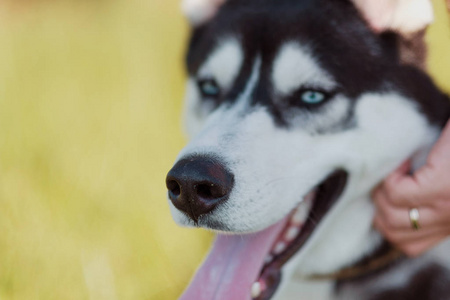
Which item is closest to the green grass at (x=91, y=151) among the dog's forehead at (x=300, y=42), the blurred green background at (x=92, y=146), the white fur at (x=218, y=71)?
the blurred green background at (x=92, y=146)

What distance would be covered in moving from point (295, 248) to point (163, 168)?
1.30 meters

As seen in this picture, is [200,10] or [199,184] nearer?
[199,184]

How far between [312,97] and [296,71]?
0.10 metres

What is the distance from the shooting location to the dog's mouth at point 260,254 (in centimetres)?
158

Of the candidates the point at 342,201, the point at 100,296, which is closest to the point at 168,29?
the point at 100,296

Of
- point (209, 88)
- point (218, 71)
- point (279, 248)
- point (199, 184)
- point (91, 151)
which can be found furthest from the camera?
point (91, 151)

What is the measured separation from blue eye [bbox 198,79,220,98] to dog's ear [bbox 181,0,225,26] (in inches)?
12.9

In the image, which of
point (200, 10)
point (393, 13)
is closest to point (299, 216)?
point (393, 13)

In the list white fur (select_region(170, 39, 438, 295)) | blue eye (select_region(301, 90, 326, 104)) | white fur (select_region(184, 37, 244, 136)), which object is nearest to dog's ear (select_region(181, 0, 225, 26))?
white fur (select_region(184, 37, 244, 136))

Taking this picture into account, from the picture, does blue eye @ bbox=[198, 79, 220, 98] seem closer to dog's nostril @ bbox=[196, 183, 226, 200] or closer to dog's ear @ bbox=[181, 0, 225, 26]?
dog's ear @ bbox=[181, 0, 225, 26]

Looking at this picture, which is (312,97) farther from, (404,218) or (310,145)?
(404,218)

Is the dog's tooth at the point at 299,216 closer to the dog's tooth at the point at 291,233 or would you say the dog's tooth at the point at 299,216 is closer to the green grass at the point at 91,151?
the dog's tooth at the point at 291,233

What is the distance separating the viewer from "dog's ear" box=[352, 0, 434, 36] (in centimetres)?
171

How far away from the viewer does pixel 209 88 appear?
1958mm
